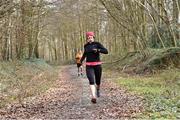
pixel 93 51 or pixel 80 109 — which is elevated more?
pixel 93 51

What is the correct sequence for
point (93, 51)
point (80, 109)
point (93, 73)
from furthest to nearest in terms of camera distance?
1. point (93, 73)
2. point (93, 51)
3. point (80, 109)

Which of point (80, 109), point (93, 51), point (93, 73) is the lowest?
point (80, 109)

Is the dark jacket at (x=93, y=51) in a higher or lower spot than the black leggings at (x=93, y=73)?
higher

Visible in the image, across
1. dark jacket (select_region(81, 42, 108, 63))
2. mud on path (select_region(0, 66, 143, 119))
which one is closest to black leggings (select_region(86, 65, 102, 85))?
dark jacket (select_region(81, 42, 108, 63))

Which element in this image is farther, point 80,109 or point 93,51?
point 93,51

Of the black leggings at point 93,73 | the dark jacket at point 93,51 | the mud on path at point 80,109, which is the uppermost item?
the dark jacket at point 93,51

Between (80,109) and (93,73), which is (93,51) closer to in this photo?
(93,73)

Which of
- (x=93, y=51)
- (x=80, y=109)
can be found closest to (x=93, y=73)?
(x=93, y=51)

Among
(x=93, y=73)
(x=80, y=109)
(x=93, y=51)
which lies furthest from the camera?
(x=93, y=73)

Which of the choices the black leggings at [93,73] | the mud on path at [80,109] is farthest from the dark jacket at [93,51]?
the mud on path at [80,109]

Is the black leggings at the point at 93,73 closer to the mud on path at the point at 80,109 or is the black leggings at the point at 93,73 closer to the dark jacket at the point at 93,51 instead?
the dark jacket at the point at 93,51

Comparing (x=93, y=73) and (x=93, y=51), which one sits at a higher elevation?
(x=93, y=51)

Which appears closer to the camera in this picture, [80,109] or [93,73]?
[80,109]

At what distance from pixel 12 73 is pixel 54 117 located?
55.4 feet
